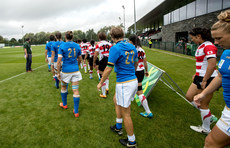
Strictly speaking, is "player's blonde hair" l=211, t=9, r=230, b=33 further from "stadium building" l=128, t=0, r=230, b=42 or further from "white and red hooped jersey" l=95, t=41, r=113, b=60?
"stadium building" l=128, t=0, r=230, b=42

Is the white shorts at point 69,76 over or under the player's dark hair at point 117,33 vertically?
under

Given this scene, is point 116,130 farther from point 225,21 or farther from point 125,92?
point 225,21

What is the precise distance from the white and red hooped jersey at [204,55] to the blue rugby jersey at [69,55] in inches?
115

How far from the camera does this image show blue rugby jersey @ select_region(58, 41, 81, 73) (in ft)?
12.0

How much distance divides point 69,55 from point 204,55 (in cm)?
310

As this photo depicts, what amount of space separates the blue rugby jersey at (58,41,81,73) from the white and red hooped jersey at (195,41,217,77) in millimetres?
2929

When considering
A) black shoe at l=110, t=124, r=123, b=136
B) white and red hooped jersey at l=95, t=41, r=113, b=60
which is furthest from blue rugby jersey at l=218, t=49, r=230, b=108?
white and red hooped jersey at l=95, t=41, r=113, b=60

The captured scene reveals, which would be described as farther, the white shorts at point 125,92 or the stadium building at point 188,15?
the stadium building at point 188,15

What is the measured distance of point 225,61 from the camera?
1.50 m

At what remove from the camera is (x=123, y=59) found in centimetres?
242

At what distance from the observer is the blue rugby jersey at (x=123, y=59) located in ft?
7.66

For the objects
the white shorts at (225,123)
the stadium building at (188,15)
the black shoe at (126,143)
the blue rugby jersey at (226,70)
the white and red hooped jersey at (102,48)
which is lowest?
the black shoe at (126,143)

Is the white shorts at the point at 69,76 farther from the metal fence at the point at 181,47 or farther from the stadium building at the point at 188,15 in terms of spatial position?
the stadium building at the point at 188,15

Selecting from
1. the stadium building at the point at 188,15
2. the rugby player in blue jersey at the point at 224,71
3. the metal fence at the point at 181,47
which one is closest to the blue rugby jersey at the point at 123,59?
the rugby player in blue jersey at the point at 224,71
